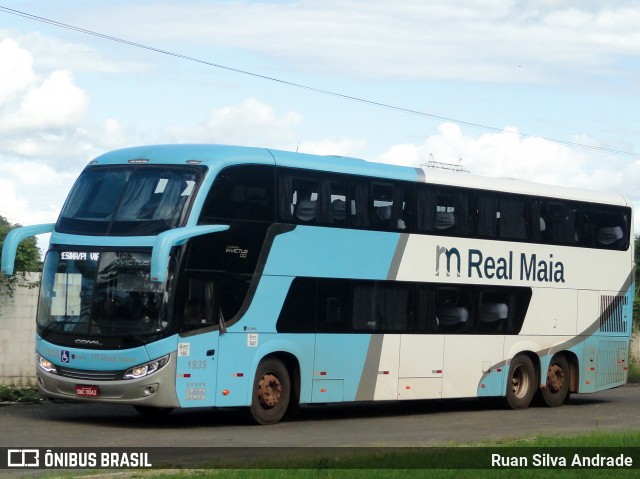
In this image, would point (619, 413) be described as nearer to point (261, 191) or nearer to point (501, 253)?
point (501, 253)

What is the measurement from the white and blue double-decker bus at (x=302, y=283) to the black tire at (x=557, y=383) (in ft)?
0.16

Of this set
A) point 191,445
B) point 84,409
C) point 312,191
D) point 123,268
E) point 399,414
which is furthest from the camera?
point 399,414

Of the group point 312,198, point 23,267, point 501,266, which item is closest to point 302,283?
point 312,198

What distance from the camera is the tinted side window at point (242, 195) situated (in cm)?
1891

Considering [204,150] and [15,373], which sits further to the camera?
[15,373]

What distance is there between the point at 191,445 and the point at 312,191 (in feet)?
18.3

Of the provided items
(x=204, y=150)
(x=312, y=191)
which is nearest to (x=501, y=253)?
(x=312, y=191)

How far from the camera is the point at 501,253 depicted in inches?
943

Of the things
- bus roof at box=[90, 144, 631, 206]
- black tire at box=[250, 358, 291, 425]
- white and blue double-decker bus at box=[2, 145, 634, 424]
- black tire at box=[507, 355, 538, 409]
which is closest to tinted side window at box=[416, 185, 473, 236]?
white and blue double-decker bus at box=[2, 145, 634, 424]

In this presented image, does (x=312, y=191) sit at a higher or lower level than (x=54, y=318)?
higher

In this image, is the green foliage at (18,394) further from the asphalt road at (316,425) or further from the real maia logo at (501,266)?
the real maia logo at (501,266)

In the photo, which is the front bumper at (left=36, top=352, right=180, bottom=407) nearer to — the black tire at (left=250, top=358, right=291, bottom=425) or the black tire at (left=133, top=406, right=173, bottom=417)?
the black tire at (left=250, top=358, right=291, bottom=425)

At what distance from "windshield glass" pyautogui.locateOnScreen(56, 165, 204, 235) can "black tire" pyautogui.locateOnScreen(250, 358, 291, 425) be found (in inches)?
117

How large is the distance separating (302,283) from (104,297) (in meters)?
3.42
